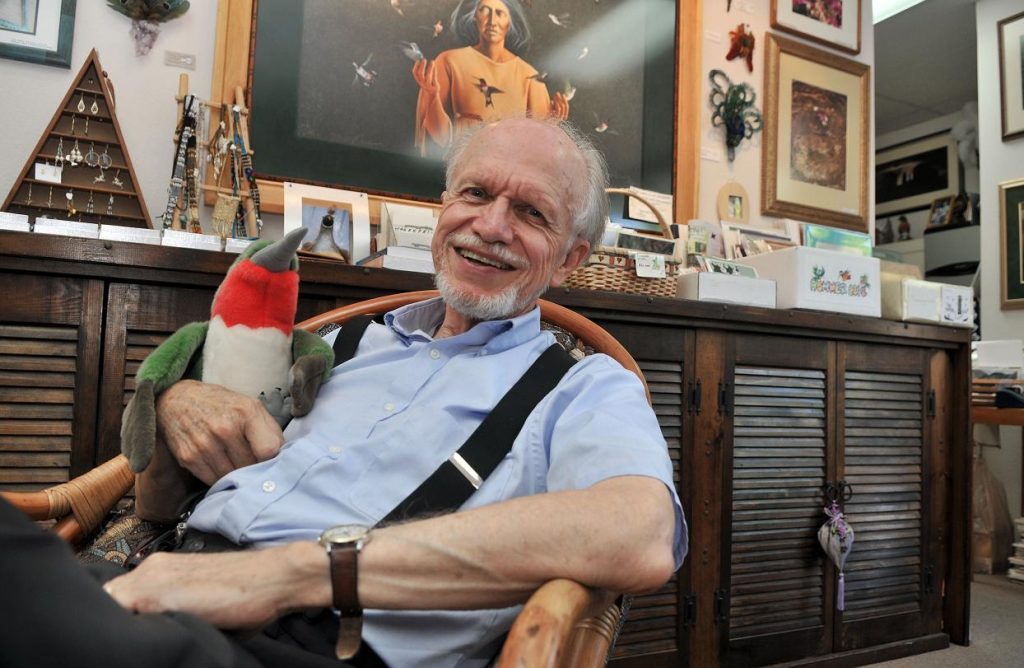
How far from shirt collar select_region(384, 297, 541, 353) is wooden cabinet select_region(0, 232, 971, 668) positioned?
0.30m

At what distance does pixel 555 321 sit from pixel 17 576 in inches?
41.5

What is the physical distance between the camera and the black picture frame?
2.03 metres

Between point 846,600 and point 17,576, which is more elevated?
point 17,576

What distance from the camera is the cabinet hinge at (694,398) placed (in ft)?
6.28

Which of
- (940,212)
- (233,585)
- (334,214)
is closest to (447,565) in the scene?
(233,585)

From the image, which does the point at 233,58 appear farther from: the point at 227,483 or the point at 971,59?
the point at 971,59

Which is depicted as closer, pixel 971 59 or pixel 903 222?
pixel 971 59

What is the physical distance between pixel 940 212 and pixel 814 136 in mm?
3867

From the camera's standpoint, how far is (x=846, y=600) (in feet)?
7.05

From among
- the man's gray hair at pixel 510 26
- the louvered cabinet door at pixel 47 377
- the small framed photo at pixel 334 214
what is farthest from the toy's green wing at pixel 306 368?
the man's gray hair at pixel 510 26

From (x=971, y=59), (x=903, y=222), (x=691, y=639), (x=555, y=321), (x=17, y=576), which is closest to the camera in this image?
(x=17, y=576)

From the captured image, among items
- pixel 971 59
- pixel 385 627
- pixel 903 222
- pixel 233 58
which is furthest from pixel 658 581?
pixel 903 222

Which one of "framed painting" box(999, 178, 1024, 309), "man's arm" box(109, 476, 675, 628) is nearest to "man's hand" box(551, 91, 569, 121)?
"man's arm" box(109, 476, 675, 628)

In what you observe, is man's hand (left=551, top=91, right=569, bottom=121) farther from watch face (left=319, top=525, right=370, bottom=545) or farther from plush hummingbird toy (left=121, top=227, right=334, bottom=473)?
watch face (left=319, top=525, right=370, bottom=545)
